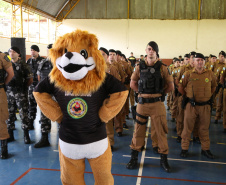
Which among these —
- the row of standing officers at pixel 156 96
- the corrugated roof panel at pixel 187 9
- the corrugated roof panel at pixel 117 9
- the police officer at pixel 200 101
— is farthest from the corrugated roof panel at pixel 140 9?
the police officer at pixel 200 101

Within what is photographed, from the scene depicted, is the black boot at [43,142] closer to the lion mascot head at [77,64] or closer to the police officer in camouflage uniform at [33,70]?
the police officer in camouflage uniform at [33,70]

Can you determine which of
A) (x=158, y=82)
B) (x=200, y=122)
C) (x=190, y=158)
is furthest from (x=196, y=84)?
(x=190, y=158)

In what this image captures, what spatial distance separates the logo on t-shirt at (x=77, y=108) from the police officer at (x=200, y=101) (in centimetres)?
288

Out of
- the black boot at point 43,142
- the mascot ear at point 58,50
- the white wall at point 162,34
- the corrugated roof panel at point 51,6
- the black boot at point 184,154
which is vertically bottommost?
the black boot at point 184,154

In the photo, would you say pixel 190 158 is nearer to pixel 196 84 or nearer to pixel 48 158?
pixel 196 84

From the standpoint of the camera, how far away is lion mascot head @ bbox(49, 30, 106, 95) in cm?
201

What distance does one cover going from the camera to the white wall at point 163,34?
17.4 meters

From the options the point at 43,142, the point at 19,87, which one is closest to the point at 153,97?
the point at 43,142

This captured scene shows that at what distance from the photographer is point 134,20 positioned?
17.8 meters

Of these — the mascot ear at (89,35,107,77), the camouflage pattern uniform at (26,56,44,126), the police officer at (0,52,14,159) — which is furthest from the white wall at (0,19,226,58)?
the mascot ear at (89,35,107,77)

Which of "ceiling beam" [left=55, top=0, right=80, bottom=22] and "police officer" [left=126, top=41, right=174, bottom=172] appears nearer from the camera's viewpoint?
"police officer" [left=126, top=41, right=174, bottom=172]

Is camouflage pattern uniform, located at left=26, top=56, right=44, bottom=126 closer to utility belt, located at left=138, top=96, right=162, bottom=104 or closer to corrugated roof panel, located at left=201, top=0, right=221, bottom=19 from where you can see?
utility belt, located at left=138, top=96, right=162, bottom=104

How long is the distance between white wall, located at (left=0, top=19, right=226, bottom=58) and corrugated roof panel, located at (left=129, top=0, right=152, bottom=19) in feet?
1.29

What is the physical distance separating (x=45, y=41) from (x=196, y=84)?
15.7 metres
